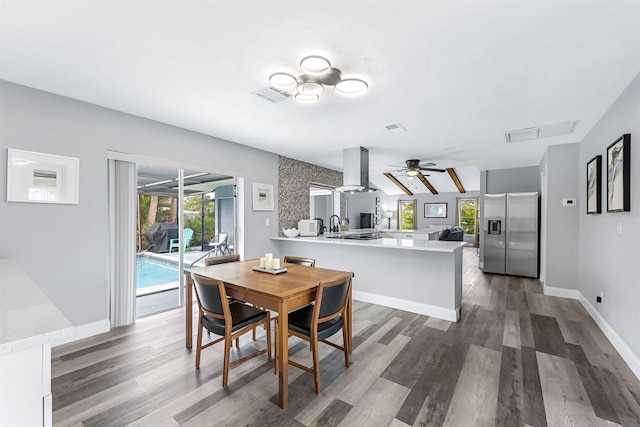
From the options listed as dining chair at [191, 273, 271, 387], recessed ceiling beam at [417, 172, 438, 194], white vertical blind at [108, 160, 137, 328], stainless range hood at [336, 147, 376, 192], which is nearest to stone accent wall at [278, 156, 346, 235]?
stainless range hood at [336, 147, 376, 192]

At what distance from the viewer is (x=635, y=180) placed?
225 cm

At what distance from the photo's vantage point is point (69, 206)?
8.93 ft

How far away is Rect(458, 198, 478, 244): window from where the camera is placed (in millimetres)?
10812

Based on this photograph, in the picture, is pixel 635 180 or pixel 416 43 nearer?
pixel 416 43

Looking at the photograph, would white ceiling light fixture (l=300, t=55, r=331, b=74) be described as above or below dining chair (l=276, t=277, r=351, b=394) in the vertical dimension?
above

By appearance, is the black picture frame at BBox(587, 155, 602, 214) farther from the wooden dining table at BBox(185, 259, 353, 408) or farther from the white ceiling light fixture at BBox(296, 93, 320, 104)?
the white ceiling light fixture at BBox(296, 93, 320, 104)

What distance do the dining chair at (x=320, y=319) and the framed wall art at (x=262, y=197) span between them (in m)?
2.72

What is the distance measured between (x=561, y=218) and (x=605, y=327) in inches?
75.2

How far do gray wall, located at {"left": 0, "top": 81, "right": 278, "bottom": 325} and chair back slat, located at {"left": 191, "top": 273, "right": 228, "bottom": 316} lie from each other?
158 centimetres

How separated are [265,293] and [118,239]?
2241 mm

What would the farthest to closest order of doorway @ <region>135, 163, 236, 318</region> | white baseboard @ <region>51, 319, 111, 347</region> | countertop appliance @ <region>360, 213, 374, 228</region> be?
1. countertop appliance @ <region>360, 213, 374, 228</region>
2. doorway @ <region>135, 163, 236, 318</region>
3. white baseboard @ <region>51, 319, 111, 347</region>

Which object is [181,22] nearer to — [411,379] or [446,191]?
[411,379]

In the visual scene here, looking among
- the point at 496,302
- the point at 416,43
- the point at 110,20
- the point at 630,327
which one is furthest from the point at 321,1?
the point at 496,302

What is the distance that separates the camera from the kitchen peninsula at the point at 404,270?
3.35 meters
